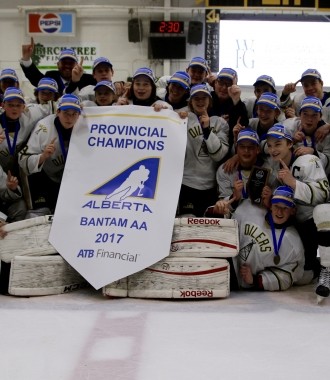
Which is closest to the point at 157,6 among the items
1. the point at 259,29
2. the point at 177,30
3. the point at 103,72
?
the point at 177,30

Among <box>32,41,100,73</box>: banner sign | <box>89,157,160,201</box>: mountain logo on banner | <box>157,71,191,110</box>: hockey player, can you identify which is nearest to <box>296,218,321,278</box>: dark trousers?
<box>89,157,160,201</box>: mountain logo on banner

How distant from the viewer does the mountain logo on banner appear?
12.5 ft

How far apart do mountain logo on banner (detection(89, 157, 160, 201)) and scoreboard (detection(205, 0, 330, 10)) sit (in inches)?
288

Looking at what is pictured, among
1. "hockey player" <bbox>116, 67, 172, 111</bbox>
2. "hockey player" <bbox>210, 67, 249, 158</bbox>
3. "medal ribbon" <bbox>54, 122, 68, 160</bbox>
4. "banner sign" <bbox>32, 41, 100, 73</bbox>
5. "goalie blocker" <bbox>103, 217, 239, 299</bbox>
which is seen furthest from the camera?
"banner sign" <bbox>32, 41, 100, 73</bbox>

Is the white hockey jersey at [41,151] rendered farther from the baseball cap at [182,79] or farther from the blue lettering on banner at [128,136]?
the baseball cap at [182,79]

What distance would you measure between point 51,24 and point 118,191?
831 centimetres

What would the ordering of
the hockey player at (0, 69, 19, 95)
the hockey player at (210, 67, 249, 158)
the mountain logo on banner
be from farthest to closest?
the hockey player at (0, 69, 19, 95)
the hockey player at (210, 67, 249, 158)
the mountain logo on banner

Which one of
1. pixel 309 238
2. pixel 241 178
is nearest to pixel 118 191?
pixel 241 178

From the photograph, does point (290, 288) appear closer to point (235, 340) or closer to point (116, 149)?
point (235, 340)

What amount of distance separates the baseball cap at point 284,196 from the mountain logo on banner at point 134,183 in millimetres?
817

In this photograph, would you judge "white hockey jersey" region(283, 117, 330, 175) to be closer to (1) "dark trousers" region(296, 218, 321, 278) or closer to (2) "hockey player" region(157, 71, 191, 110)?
(1) "dark trousers" region(296, 218, 321, 278)

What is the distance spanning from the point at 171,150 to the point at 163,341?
1.58 meters

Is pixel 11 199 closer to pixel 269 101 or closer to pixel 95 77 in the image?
pixel 95 77

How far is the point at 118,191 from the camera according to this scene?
3824 mm
